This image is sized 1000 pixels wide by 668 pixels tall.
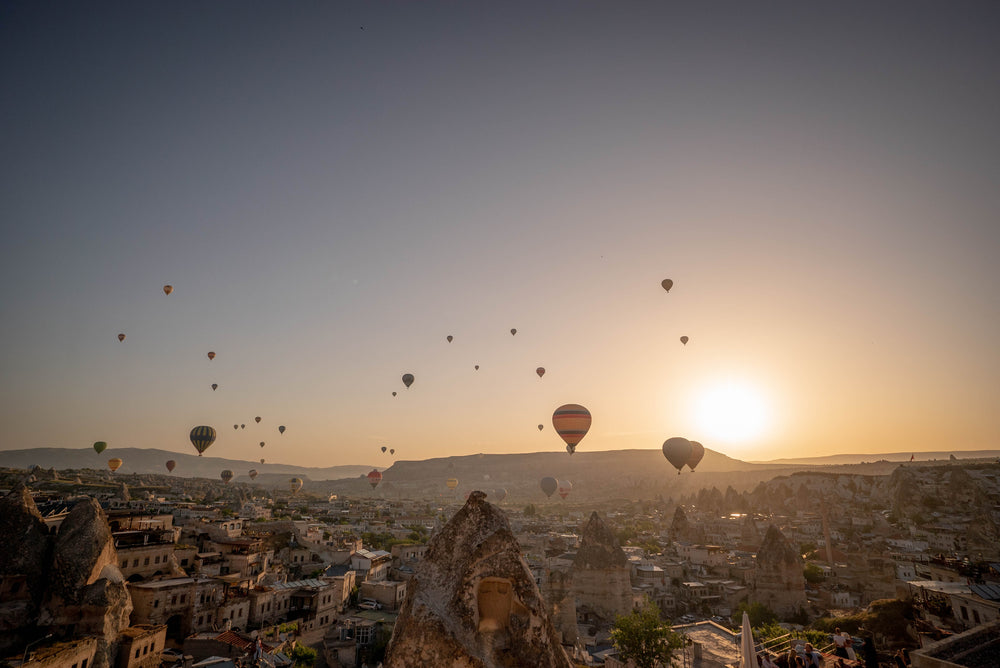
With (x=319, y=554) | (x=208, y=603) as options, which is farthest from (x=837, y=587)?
(x=208, y=603)

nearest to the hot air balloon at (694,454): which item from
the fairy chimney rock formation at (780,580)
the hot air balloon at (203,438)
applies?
the fairy chimney rock formation at (780,580)

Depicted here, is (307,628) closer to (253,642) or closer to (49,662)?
(253,642)

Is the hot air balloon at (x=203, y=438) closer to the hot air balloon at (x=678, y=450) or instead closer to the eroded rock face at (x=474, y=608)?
the hot air balloon at (x=678, y=450)

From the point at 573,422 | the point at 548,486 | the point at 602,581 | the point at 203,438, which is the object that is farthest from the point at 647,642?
the point at 203,438

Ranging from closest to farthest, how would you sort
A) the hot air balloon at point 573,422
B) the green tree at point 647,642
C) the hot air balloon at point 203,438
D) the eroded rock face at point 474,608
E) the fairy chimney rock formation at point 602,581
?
the eroded rock face at point 474,608 → the green tree at point 647,642 → the hot air balloon at point 573,422 → the fairy chimney rock formation at point 602,581 → the hot air balloon at point 203,438

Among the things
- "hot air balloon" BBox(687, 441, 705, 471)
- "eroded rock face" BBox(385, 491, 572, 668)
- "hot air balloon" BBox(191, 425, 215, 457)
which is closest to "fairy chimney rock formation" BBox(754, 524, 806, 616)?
"hot air balloon" BBox(687, 441, 705, 471)

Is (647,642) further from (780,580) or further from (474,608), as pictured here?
(780,580)

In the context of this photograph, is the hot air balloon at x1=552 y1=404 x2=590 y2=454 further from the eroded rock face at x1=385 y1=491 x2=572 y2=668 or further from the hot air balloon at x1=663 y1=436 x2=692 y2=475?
the eroded rock face at x1=385 y1=491 x2=572 y2=668
